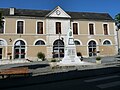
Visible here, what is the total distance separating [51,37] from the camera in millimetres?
28500

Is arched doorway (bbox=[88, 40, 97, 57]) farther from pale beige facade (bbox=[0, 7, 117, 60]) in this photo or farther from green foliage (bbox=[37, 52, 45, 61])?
green foliage (bbox=[37, 52, 45, 61])

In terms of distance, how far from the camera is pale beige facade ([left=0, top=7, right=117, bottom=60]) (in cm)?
2711

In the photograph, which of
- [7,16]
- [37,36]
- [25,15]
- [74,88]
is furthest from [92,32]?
[74,88]

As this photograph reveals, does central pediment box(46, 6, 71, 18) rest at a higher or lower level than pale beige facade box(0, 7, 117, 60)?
higher

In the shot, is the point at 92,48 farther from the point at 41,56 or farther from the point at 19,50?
the point at 19,50

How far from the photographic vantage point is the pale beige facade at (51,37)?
27109mm

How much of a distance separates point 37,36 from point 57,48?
387 centimetres

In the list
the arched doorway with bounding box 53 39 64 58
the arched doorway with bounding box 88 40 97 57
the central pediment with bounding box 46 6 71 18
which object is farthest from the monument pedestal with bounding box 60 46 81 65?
the arched doorway with bounding box 88 40 97 57

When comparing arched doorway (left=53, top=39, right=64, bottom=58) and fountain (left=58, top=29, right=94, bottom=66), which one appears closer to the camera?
fountain (left=58, top=29, right=94, bottom=66)

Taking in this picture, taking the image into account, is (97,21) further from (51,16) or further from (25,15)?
(25,15)

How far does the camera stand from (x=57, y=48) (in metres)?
28.9

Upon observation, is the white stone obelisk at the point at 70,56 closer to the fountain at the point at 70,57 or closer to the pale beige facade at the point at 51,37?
the fountain at the point at 70,57

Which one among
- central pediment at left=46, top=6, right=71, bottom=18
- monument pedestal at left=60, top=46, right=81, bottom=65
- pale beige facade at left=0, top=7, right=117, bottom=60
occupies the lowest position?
monument pedestal at left=60, top=46, right=81, bottom=65

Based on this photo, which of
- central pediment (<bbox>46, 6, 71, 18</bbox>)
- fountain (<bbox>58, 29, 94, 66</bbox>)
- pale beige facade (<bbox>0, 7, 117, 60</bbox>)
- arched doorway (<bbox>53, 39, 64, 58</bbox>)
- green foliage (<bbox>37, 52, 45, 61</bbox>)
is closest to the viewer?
fountain (<bbox>58, 29, 94, 66</bbox>)
